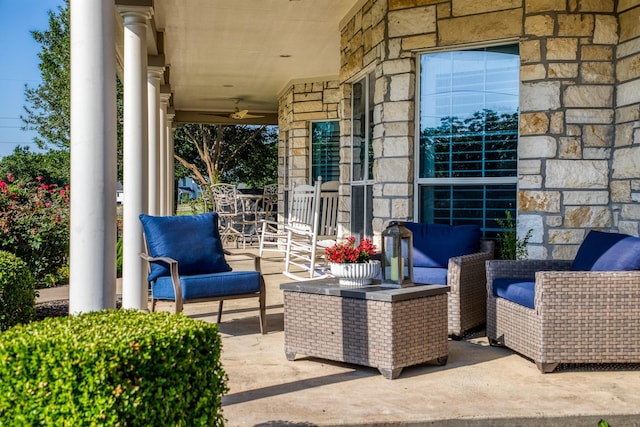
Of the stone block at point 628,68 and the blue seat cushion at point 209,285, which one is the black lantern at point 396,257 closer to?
the blue seat cushion at point 209,285

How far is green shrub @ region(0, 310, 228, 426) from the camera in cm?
185

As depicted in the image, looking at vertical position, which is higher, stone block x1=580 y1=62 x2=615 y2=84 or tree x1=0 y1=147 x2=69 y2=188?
stone block x1=580 y1=62 x2=615 y2=84

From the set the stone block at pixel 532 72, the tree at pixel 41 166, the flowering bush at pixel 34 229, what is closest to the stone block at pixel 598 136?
the stone block at pixel 532 72

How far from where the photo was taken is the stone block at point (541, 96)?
16.5 ft

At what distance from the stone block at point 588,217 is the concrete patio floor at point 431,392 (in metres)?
1.29

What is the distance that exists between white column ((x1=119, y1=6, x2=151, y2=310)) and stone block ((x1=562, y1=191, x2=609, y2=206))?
10.3 ft

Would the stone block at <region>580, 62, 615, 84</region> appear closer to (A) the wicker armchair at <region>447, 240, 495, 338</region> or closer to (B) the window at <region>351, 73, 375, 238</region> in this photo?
(A) the wicker armchair at <region>447, 240, 495, 338</region>

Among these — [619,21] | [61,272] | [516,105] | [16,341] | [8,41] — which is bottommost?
[61,272]

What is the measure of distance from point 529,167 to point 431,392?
2.40 meters

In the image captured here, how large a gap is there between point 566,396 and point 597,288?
0.74 meters

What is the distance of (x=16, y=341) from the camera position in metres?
1.92

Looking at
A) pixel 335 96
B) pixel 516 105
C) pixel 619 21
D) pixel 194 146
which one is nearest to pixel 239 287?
pixel 516 105

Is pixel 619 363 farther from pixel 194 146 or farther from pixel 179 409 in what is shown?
pixel 194 146

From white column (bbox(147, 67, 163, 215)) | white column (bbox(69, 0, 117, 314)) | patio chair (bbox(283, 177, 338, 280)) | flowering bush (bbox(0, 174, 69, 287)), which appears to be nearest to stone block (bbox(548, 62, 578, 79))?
patio chair (bbox(283, 177, 338, 280))
